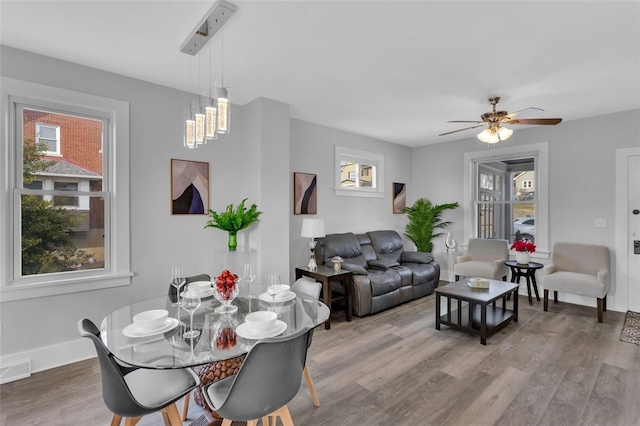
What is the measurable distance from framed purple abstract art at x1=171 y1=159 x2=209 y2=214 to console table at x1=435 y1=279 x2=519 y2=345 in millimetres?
2930

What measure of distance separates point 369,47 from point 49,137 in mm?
2905

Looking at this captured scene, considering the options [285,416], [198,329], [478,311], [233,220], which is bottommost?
[478,311]

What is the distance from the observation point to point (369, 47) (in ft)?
8.39

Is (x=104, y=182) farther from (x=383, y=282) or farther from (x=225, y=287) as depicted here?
(x=383, y=282)

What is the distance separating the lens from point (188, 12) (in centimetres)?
209

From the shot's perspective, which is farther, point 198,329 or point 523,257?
point 523,257

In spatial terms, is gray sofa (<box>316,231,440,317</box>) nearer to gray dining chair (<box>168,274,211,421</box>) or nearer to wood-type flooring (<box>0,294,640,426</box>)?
wood-type flooring (<box>0,294,640,426</box>)

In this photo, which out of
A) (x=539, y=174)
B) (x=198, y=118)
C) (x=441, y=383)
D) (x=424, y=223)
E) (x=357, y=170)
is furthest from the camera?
(x=424, y=223)

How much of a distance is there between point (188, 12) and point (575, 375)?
4.07 meters

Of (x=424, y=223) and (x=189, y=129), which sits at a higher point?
(x=189, y=129)

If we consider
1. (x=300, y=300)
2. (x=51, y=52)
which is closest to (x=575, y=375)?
(x=300, y=300)

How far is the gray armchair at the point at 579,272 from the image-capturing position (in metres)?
3.84

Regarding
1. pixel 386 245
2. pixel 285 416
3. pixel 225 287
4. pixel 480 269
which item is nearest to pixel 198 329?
pixel 225 287

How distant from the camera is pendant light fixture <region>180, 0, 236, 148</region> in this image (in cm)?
198
